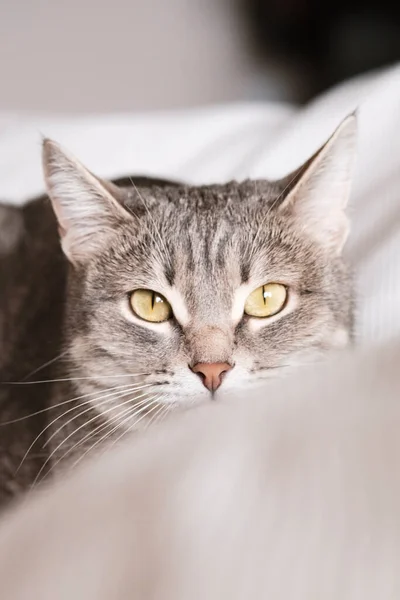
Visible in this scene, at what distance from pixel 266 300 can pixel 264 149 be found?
1.16 feet

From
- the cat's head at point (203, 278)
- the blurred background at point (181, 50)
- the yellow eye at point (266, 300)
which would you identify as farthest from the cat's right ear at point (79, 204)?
the blurred background at point (181, 50)

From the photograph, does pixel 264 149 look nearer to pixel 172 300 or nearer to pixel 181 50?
pixel 172 300

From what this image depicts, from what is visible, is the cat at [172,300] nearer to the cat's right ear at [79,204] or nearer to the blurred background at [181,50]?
the cat's right ear at [79,204]

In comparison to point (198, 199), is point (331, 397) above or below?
below

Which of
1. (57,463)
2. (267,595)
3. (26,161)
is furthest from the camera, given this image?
(26,161)

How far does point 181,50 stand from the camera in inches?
65.4

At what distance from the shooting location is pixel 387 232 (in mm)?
764

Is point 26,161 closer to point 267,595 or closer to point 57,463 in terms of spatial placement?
point 57,463

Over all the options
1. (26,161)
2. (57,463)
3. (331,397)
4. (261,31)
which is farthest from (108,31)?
(331,397)

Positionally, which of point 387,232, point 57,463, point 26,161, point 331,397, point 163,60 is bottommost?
point 57,463

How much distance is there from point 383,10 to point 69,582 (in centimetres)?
159

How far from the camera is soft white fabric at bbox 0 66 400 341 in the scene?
2.45 feet

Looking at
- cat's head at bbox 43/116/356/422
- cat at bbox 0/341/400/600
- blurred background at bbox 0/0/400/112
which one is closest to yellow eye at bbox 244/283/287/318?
cat's head at bbox 43/116/356/422

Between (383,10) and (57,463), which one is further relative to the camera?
(383,10)
